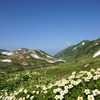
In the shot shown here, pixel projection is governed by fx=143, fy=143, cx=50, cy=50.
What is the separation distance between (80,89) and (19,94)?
14.9 feet

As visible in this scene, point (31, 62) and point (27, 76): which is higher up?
point (31, 62)

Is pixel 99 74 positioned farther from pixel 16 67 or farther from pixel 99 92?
pixel 16 67

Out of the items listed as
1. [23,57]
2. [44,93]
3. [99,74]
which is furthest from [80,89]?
[23,57]

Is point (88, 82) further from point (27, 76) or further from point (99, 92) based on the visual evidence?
point (27, 76)

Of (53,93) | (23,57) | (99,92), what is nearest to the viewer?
(99,92)

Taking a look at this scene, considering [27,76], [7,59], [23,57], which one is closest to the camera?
[27,76]

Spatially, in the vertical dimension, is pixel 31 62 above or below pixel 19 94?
above

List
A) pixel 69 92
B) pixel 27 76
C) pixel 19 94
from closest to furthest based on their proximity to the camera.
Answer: pixel 69 92, pixel 19 94, pixel 27 76

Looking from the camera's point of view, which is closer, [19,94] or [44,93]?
[44,93]

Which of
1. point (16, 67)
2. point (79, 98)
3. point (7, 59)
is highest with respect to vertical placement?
point (7, 59)

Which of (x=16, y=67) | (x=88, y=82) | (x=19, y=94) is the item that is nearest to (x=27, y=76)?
(x=19, y=94)

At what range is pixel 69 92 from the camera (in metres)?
7.67

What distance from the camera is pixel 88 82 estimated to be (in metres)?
8.37

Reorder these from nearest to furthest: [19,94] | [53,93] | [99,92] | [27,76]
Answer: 1. [99,92]
2. [53,93]
3. [19,94]
4. [27,76]
